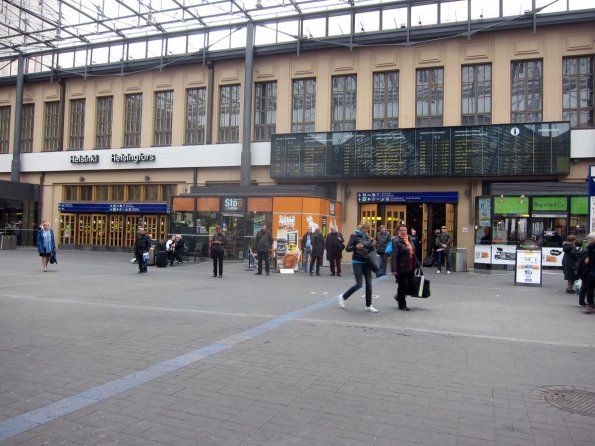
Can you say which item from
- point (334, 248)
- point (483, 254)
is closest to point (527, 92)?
point (483, 254)

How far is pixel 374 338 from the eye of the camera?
7.10 meters

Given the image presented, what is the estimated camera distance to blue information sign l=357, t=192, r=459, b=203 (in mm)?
22781

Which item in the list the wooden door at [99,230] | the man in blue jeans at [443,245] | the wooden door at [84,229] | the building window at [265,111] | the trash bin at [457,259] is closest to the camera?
the man in blue jeans at [443,245]

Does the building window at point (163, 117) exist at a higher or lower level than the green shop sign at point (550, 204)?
higher

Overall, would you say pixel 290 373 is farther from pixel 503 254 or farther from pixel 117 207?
pixel 117 207

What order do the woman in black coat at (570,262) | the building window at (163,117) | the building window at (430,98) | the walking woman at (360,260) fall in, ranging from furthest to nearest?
1. the building window at (163,117)
2. the building window at (430,98)
3. the woman in black coat at (570,262)
4. the walking woman at (360,260)

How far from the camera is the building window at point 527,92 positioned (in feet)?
72.6

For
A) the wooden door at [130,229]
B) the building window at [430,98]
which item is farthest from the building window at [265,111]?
the wooden door at [130,229]

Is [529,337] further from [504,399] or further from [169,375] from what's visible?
[169,375]

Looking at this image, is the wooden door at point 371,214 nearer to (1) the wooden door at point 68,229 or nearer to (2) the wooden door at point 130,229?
(2) the wooden door at point 130,229

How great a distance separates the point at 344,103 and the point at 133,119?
13.4 m

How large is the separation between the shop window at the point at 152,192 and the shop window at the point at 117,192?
1954mm

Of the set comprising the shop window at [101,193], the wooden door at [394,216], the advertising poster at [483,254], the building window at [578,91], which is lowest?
the advertising poster at [483,254]

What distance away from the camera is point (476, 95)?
75.5ft
